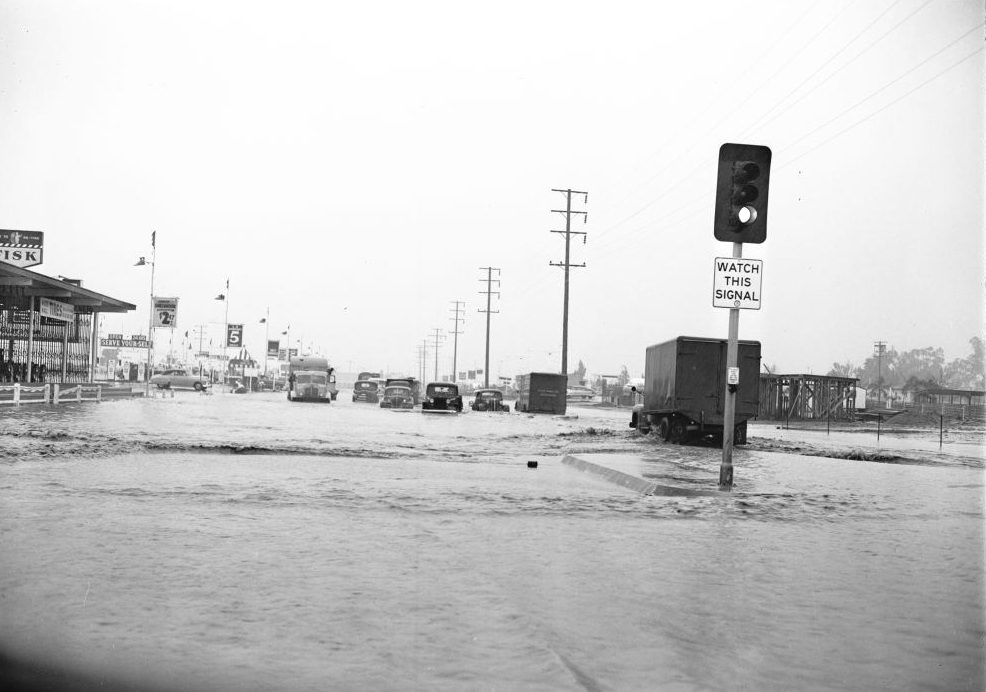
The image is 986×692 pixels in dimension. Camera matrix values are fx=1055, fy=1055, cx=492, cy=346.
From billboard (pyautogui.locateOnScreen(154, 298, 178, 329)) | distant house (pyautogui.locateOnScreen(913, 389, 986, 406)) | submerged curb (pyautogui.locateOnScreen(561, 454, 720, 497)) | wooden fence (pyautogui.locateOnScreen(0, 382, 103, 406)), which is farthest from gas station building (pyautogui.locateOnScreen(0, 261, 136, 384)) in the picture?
distant house (pyautogui.locateOnScreen(913, 389, 986, 406))

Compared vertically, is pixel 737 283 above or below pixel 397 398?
above

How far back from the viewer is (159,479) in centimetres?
1451

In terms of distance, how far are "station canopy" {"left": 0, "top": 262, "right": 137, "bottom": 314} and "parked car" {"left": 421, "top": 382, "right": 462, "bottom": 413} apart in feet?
56.5

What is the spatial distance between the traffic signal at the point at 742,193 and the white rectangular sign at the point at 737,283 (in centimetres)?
35

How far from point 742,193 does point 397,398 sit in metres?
53.5

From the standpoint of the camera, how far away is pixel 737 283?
14.2 m

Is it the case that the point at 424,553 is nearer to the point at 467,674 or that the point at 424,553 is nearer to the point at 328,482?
the point at 467,674

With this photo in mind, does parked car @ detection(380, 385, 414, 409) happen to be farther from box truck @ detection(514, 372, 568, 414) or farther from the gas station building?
the gas station building

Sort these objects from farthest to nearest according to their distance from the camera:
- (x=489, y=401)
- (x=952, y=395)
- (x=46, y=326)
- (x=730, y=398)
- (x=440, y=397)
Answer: (x=952, y=395) → (x=489, y=401) → (x=440, y=397) → (x=46, y=326) → (x=730, y=398)

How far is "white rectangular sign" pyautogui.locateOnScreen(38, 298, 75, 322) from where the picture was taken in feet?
149

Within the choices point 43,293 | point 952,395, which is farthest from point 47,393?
point 952,395

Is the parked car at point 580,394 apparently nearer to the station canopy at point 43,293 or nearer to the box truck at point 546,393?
the box truck at point 546,393

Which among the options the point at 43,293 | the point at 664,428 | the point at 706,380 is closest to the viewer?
the point at 706,380

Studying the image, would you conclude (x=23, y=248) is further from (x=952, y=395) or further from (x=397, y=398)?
(x=952, y=395)
